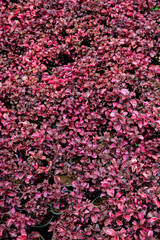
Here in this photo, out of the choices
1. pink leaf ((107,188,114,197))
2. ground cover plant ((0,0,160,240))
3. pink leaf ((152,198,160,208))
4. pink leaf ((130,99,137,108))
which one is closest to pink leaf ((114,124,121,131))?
ground cover plant ((0,0,160,240))

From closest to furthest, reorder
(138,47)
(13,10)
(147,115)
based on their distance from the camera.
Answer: (147,115), (138,47), (13,10)

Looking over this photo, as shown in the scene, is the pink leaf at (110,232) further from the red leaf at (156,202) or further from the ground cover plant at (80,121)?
the red leaf at (156,202)

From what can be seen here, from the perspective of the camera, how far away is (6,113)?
9.19 feet

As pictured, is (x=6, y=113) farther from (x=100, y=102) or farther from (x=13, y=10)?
(x=13, y=10)

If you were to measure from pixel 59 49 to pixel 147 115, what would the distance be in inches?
60.5

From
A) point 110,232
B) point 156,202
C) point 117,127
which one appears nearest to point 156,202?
point 156,202

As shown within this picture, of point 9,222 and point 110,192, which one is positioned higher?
point 110,192

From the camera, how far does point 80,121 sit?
277 cm

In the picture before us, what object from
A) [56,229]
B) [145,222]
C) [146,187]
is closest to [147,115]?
[146,187]

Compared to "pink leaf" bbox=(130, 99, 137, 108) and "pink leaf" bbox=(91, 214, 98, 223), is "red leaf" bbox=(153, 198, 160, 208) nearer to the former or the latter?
"pink leaf" bbox=(91, 214, 98, 223)

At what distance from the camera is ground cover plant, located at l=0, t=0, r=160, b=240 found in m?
2.20

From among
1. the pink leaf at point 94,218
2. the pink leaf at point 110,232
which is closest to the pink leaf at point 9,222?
the pink leaf at point 94,218

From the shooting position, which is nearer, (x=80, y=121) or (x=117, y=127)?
(x=117, y=127)

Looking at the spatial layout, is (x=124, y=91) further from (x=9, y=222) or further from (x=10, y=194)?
(x=9, y=222)
